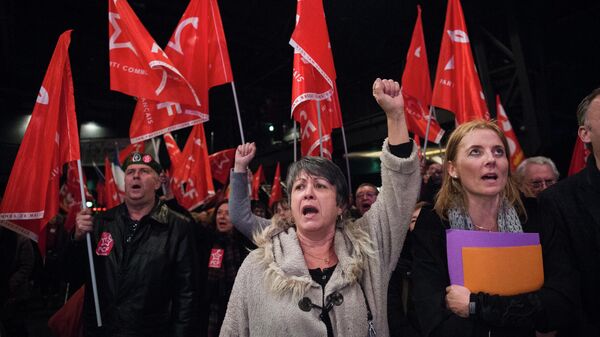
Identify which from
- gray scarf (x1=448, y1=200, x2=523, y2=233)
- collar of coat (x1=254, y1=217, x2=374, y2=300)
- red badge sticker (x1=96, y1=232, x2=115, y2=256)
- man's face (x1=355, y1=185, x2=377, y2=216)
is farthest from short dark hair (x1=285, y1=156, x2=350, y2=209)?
man's face (x1=355, y1=185, x2=377, y2=216)

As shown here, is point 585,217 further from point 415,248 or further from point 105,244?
point 105,244

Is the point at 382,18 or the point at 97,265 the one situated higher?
the point at 382,18

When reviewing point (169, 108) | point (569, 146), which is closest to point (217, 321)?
point (169, 108)

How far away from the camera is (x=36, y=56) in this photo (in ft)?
34.6

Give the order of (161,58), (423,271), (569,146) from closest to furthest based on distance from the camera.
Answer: (423,271), (161,58), (569,146)

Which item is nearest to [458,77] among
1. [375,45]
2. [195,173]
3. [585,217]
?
[585,217]

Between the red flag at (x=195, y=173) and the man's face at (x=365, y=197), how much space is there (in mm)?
2119

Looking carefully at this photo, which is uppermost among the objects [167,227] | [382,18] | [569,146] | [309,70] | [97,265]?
[382,18]

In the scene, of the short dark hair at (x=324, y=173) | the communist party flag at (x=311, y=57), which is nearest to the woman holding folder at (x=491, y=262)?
the short dark hair at (x=324, y=173)

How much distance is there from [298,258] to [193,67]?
220 cm

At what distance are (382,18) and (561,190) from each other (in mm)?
7039

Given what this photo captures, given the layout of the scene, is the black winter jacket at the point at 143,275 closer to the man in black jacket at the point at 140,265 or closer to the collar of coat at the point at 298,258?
the man in black jacket at the point at 140,265

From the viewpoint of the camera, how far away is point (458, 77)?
12.7 ft

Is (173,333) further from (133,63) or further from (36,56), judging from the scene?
(36,56)
